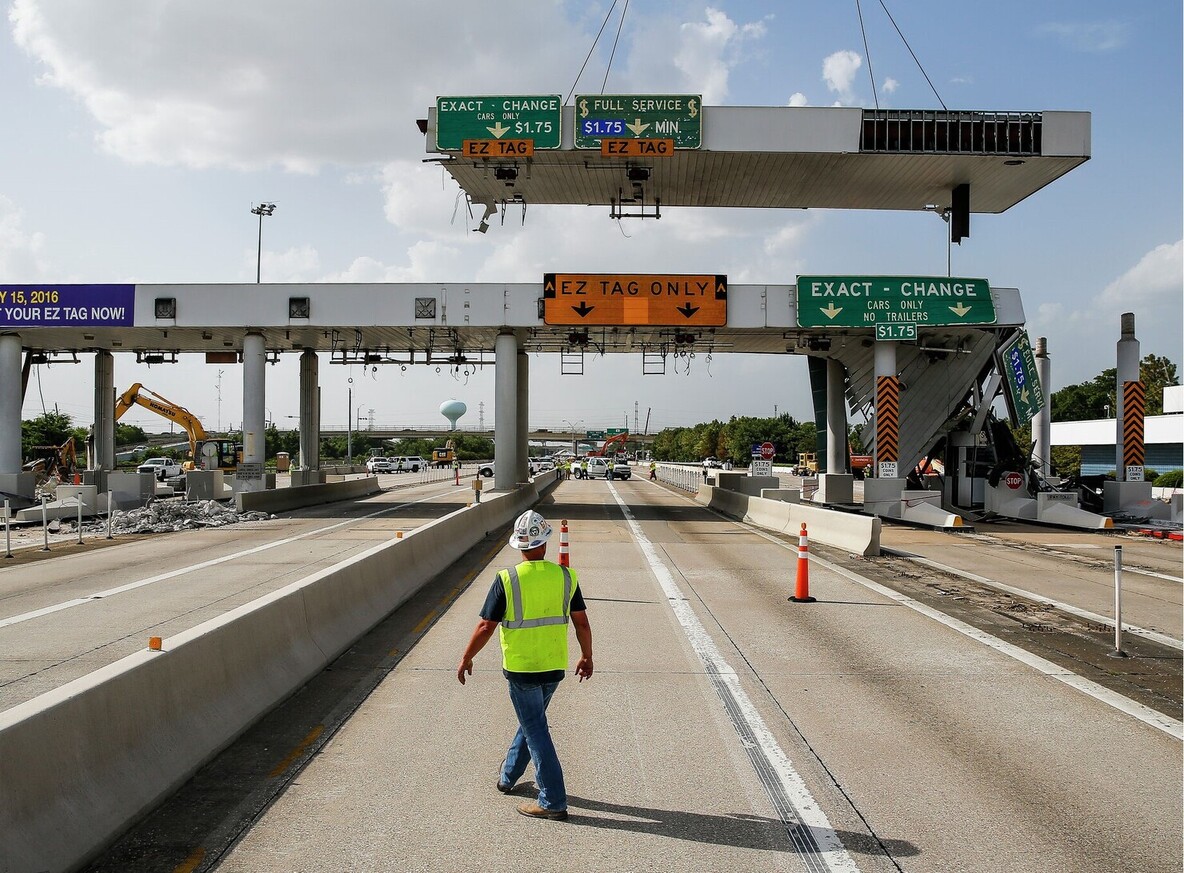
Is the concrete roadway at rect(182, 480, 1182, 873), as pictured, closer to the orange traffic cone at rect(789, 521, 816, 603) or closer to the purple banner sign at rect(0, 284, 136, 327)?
the orange traffic cone at rect(789, 521, 816, 603)

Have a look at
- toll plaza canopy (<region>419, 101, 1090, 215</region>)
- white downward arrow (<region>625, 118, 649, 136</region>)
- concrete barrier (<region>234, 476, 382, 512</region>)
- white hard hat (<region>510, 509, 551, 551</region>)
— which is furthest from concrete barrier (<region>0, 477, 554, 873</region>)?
white downward arrow (<region>625, 118, 649, 136</region>)

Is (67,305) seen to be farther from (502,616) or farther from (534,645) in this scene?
(534,645)

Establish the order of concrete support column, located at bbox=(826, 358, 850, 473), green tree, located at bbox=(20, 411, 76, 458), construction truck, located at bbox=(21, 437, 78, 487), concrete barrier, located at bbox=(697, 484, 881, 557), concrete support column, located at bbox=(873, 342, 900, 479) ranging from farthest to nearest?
green tree, located at bbox=(20, 411, 76, 458) → construction truck, located at bbox=(21, 437, 78, 487) → concrete support column, located at bbox=(826, 358, 850, 473) → concrete support column, located at bbox=(873, 342, 900, 479) → concrete barrier, located at bbox=(697, 484, 881, 557)

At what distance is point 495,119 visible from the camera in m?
30.8

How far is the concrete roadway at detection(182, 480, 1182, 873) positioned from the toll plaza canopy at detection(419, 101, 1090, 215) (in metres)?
22.6

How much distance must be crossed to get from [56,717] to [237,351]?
120ft

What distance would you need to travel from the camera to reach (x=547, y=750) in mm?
5395

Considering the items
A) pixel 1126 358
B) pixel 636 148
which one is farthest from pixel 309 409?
pixel 1126 358

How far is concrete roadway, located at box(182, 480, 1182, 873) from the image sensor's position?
493 centimetres

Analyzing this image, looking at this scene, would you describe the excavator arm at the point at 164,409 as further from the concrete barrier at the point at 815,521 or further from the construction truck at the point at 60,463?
the concrete barrier at the point at 815,521

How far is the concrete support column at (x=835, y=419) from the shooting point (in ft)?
128

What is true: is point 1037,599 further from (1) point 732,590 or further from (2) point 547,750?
(2) point 547,750

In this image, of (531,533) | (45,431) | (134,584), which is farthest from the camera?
(45,431)

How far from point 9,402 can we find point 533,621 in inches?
1341
